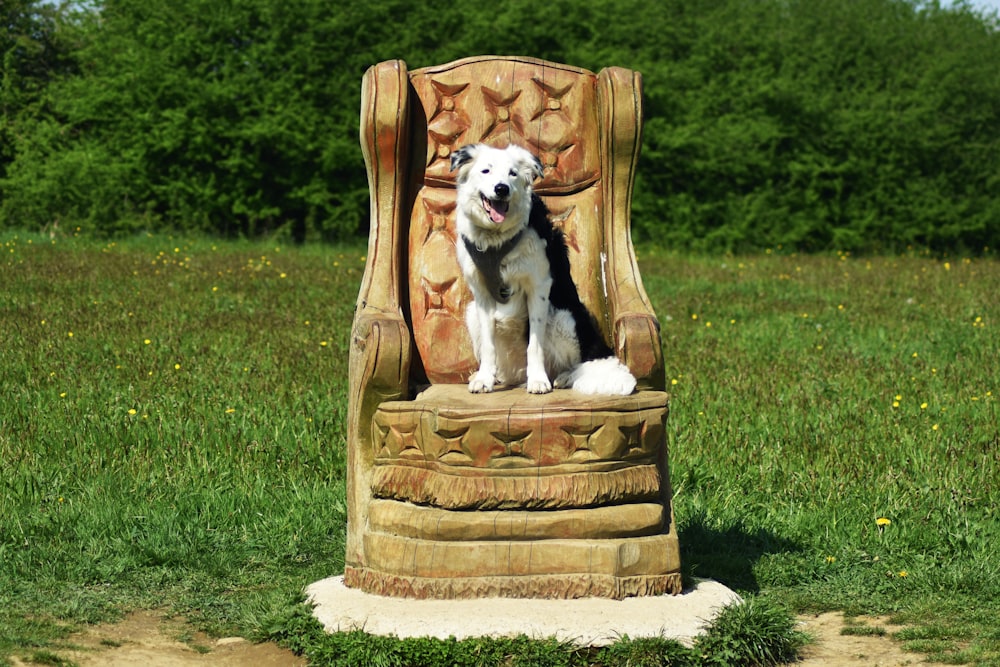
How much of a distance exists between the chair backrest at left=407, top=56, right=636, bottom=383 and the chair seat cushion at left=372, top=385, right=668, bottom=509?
80cm

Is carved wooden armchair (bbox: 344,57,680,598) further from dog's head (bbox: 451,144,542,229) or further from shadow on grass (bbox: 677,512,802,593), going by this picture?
shadow on grass (bbox: 677,512,802,593)

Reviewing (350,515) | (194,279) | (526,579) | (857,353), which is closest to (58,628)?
(350,515)

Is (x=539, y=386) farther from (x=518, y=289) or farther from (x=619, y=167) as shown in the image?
(x=619, y=167)

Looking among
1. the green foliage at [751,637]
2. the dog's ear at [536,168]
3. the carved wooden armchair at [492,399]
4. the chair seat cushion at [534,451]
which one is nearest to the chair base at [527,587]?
the carved wooden armchair at [492,399]

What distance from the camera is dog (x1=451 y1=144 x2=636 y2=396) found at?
4.66 metres

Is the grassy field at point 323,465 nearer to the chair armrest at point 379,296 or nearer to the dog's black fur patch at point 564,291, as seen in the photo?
the chair armrest at point 379,296

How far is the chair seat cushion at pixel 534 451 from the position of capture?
14.4ft

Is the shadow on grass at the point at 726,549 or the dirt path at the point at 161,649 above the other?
the shadow on grass at the point at 726,549

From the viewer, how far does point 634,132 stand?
5.24m

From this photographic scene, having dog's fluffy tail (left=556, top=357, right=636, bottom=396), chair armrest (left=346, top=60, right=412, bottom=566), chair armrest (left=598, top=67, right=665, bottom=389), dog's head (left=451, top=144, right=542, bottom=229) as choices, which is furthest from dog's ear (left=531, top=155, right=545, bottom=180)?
dog's fluffy tail (left=556, top=357, right=636, bottom=396)

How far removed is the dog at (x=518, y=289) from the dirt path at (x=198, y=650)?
1235 mm

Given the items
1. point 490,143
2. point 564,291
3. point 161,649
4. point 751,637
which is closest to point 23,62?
point 490,143

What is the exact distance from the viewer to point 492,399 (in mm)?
4605

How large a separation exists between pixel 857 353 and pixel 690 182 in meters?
8.19
